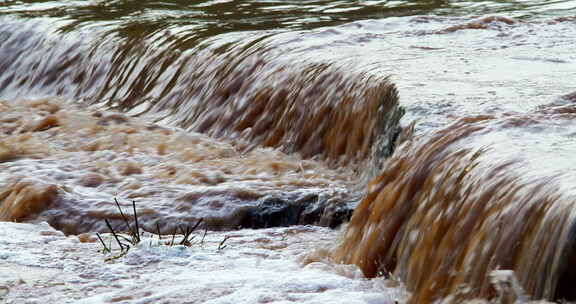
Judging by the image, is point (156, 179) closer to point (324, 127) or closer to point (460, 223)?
point (324, 127)

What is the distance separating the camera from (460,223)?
3.99 meters

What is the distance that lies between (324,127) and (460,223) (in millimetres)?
2921

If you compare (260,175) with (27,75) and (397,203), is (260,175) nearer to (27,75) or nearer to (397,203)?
(397,203)

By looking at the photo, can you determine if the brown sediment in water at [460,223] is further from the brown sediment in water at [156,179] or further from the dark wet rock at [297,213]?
the brown sediment in water at [156,179]

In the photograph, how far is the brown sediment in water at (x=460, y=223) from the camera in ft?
11.3

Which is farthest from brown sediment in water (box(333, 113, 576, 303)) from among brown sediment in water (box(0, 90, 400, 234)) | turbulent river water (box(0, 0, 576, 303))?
brown sediment in water (box(0, 90, 400, 234))

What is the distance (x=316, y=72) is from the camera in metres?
7.33

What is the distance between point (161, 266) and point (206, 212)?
4.32 ft

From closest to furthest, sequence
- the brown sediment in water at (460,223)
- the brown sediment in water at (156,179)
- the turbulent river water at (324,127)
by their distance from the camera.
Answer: the brown sediment in water at (460,223) < the turbulent river water at (324,127) < the brown sediment in water at (156,179)

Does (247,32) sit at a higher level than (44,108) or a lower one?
higher

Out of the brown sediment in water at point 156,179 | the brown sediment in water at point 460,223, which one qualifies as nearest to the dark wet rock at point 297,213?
the brown sediment in water at point 156,179

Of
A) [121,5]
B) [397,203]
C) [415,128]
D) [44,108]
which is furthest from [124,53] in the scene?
[397,203]

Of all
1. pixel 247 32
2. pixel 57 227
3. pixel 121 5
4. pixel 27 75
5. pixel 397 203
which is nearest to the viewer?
pixel 397 203

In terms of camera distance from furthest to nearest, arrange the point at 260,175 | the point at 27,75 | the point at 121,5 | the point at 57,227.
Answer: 1. the point at 121,5
2. the point at 27,75
3. the point at 260,175
4. the point at 57,227
